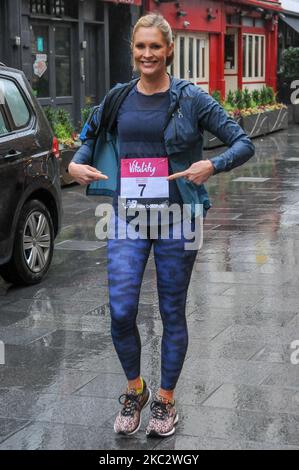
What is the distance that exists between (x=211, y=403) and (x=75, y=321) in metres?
2.00

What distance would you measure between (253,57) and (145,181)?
28.9 meters

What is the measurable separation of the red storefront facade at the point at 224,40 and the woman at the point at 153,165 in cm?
1903

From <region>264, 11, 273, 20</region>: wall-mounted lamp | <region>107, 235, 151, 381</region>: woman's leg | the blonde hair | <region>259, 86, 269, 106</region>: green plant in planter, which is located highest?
<region>264, 11, 273, 20</region>: wall-mounted lamp

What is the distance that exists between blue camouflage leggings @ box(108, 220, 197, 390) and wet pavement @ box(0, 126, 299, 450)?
369 mm

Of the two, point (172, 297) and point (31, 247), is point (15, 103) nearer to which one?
point (31, 247)

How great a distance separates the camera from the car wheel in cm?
763

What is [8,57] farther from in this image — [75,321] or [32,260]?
[75,321]

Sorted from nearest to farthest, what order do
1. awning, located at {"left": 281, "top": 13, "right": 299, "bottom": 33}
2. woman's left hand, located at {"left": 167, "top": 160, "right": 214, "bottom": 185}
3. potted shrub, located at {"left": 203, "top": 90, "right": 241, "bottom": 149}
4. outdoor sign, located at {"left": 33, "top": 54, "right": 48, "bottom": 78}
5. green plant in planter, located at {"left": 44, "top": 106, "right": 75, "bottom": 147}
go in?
woman's left hand, located at {"left": 167, "top": 160, "right": 214, "bottom": 185} → green plant in planter, located at {"left": 44, "top": 106, "right": 75, "bottom": 147} → outdoor sign, located at {"left": 33, "top": 54, "right": 48, "bottom": 78} → potted shrub, located at {"left": 203, "top": 90, "right": 241, "bottom": 149} → awning, located at {"left": 281, "top": 13, "right": 299, "bottom": 33}

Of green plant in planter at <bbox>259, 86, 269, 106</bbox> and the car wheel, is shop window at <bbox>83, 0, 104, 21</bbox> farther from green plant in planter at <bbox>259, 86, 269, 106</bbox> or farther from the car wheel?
the car wheel

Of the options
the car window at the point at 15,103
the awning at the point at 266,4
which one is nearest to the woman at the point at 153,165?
the car window at the point at 15,103

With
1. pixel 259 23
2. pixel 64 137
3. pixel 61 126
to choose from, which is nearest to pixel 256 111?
pixel 259 23

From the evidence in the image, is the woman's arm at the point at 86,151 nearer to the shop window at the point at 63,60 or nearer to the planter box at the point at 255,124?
the shop window at the point at 63,60

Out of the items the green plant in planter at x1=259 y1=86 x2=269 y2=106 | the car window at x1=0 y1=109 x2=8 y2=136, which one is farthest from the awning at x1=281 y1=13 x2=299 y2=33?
the car window at x1=0 y1=109 x2=8 y2=136
